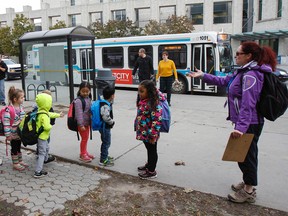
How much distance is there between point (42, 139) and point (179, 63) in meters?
9.54

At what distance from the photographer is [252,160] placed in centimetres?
333

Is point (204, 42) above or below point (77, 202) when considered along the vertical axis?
above

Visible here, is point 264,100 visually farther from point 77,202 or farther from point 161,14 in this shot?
point 161,14

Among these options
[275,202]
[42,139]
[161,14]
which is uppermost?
[161,14]

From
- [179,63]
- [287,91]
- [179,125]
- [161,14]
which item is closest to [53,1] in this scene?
[161,14]

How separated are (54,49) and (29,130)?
6.20 meters

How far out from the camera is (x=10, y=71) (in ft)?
70.0

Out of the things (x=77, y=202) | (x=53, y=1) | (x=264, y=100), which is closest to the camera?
(x=264, y=100)

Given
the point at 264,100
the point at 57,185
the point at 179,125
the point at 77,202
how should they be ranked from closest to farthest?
the point at 264,100 < the point at 77,202 < the point at 57,185 < the point at 179,125

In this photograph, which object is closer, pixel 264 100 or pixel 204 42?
pixel 264 100

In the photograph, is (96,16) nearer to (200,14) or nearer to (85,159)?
(200,14)

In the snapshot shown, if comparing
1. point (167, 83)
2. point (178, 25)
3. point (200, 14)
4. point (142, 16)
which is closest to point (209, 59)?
point (167, 83)

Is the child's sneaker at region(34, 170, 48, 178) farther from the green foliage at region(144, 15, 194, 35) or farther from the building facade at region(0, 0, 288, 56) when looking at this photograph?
the green foliage at region(144, 15, 194, 35)

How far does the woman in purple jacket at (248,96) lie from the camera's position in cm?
308
